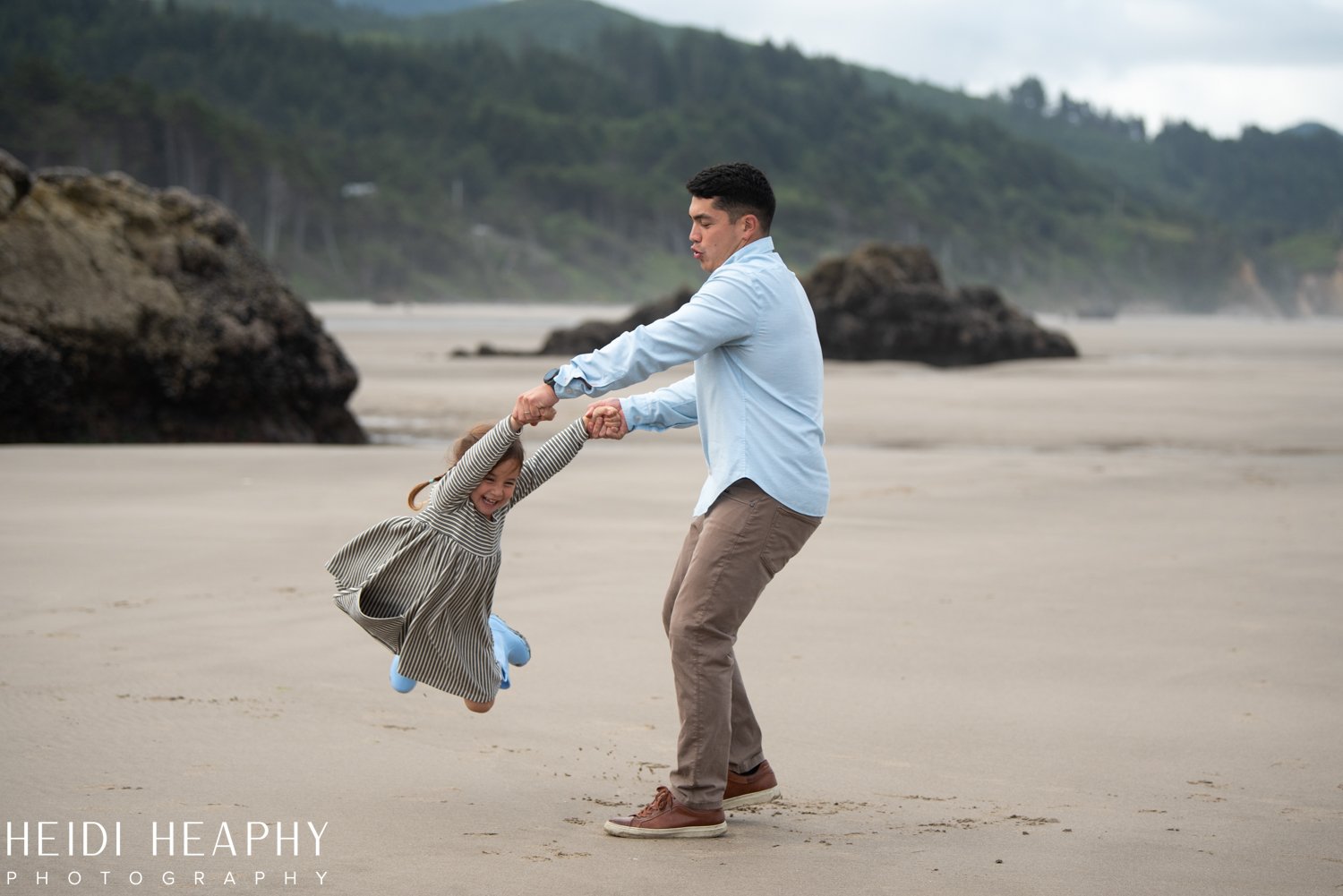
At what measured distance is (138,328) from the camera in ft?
43.1

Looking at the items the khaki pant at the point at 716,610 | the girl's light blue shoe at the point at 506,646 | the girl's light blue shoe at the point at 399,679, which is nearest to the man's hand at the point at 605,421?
the khaki pant at the point at 716,610

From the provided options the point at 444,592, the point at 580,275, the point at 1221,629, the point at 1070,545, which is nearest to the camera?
the point at 444,592

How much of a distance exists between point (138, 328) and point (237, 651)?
8.03 metres

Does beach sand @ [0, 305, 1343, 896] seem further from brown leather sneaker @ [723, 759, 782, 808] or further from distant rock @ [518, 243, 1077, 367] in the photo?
distant rock @ [518, 243, 1077, 367]

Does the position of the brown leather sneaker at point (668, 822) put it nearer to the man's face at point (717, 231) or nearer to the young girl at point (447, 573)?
the young girl at point (447, 573)

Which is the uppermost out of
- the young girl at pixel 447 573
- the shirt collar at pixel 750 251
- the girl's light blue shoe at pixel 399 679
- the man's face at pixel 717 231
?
the man's face at pixel 717 231

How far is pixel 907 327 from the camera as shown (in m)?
32.9

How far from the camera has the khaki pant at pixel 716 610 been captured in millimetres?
4051

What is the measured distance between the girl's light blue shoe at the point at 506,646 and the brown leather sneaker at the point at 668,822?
65 centimetres

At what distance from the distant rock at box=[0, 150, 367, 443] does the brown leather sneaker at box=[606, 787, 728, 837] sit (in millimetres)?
9967

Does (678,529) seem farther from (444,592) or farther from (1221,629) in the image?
(444,592)

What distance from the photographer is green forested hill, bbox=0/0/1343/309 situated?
83.1 meters

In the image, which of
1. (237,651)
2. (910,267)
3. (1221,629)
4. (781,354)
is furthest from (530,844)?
(910,267)

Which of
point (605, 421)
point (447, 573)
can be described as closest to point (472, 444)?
point (447, 573)
